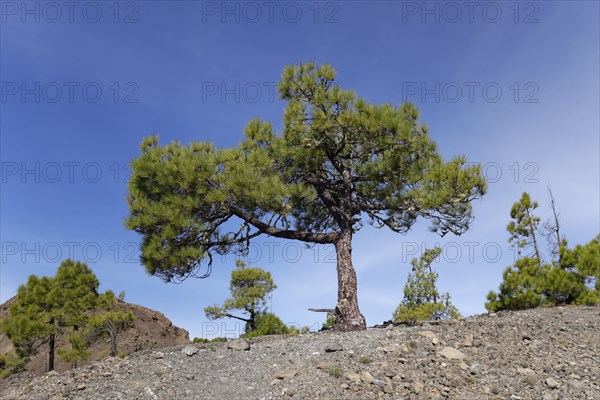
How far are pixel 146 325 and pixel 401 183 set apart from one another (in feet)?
46.3

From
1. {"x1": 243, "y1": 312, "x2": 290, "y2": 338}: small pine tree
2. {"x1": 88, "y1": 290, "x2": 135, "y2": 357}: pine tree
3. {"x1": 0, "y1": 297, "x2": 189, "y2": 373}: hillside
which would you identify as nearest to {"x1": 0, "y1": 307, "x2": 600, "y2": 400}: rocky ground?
{"x1": 88, "y1": 290, "x2": 135, "y2": 357}: pine tree

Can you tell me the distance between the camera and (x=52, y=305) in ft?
56.6

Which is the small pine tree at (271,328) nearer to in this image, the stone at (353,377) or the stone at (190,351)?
the stone at (190,351)

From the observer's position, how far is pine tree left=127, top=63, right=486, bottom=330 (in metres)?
12.8

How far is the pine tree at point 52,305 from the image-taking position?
1672cm

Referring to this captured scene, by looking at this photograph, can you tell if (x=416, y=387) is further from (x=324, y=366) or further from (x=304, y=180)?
(x=304, y=180)

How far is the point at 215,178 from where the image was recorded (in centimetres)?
1298

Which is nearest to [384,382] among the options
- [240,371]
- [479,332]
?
[240,371]

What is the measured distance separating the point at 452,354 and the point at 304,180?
7.11 meters

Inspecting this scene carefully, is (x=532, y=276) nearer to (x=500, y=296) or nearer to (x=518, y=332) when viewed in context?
(x=500, y=296)

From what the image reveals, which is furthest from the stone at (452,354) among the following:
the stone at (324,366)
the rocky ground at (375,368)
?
the stone at (324,366)

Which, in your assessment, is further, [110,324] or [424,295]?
[424,295]

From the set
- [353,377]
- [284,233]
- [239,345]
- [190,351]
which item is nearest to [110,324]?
[190,351]

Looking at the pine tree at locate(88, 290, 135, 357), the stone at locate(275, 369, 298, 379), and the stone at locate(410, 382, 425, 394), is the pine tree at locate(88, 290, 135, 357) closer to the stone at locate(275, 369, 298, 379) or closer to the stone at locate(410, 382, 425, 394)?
the stone at locate(275, 369, 298, 379)
